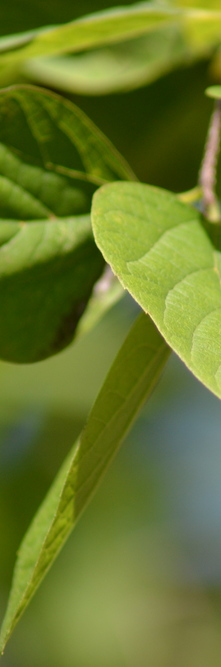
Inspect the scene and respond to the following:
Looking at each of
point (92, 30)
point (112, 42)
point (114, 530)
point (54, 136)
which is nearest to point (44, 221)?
point (54, 136)

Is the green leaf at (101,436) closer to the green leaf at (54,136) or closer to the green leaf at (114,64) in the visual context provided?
the green leaf at (54,136)

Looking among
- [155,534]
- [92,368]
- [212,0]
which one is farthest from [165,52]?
[155,534]

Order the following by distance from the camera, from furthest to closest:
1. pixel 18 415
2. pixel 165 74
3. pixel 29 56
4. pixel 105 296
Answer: pixel 18 415, pixel 165 74, pixel 29 56, pixel 105 296

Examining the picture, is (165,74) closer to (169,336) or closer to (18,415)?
(18,415)

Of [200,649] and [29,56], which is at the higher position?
[29,56]

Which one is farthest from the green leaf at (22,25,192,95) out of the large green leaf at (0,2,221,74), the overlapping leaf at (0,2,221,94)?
the large green leaf at (0,2,221,74)

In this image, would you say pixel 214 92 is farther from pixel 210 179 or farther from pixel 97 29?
pixel 97 29
